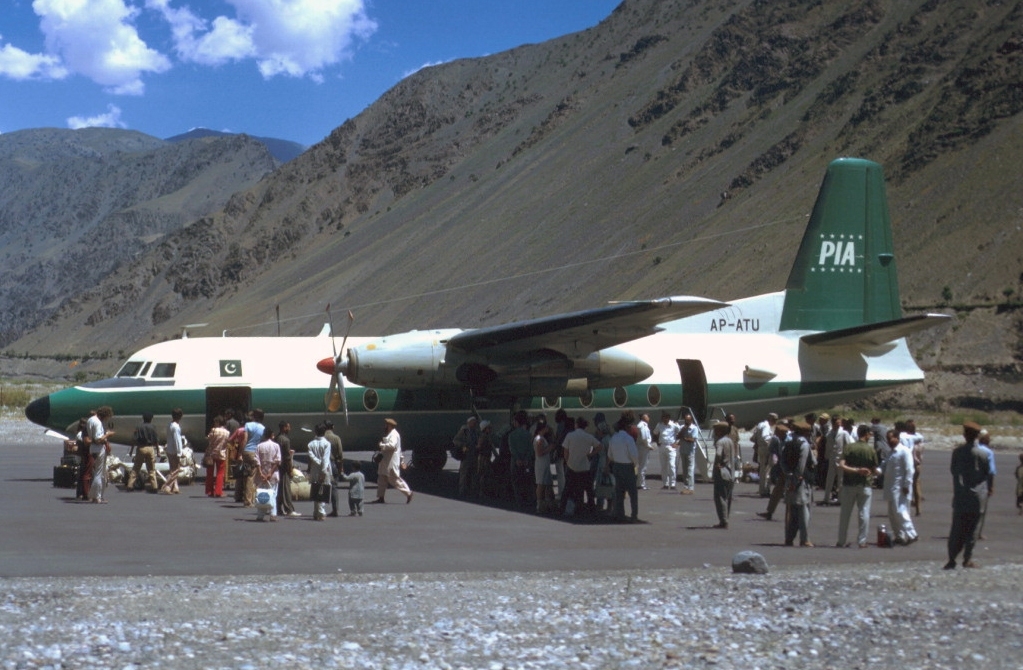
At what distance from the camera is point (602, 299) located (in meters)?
73.9

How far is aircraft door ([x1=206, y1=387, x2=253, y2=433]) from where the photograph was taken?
2175 cm

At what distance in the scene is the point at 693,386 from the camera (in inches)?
973

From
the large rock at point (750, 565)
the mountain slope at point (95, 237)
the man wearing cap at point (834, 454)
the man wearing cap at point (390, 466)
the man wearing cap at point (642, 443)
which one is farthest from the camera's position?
the mountain slope at point (95, 237)

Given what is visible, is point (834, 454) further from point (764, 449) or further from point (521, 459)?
point (521, 459)

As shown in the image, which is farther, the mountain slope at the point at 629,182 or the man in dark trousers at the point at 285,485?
the mountain slope at the point at 629,182

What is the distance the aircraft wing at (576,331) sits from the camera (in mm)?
19125

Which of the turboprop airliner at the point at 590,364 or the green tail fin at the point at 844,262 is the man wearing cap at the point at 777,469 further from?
the green tail fin at the point at 844,262

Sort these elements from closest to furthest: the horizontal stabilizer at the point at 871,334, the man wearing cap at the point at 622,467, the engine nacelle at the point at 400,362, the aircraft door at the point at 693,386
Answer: the man wearing cap at the point at 622,467 → the engine nacelle at the point at 400,362 → the horizontal stabilizer at the point at 871,334 → the aircraft door at the point at 693,386

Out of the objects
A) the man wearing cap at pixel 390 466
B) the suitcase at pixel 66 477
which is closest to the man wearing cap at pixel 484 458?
the man wearing cap at pixel 390 466

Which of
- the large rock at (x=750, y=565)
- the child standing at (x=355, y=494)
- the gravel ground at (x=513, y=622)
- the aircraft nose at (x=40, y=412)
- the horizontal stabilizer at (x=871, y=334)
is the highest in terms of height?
the horizontal stabilizer at (x=871, y=334)

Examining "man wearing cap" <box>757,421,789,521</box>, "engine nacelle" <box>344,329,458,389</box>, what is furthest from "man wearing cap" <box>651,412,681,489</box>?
"engine nacelle" <box>344,329,458,389</box>

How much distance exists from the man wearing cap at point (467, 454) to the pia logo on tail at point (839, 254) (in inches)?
394

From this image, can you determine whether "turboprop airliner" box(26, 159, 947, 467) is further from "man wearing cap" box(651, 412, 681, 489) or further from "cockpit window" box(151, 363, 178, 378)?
"man wearing cap" box(651, 412, 681, 489)

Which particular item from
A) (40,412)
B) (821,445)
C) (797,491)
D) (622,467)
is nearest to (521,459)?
(622,467)
